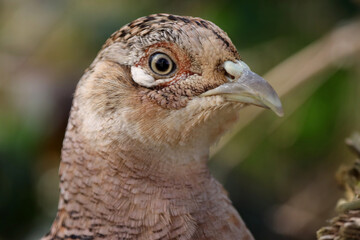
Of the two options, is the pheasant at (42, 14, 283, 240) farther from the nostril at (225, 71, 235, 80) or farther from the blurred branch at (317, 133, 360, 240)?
the blurred branch at (317, 133, 360, 240)

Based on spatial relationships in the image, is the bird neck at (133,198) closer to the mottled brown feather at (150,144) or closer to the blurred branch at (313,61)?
the mottled brown feather at (150,144)

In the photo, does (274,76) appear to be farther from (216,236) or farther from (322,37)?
(216,236)

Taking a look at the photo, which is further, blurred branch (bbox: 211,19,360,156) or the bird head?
blurred branch (bbox: 211,19,360,156)

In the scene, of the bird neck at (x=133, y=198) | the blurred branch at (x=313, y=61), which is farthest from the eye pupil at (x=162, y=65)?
the blurred branch at (x=313, y=61)

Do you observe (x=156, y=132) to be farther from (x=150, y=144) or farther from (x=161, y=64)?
(x=161, y=64)

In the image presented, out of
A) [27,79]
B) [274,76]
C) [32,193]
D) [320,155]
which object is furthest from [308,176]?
[27,79]

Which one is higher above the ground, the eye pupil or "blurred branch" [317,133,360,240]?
the eye pupil

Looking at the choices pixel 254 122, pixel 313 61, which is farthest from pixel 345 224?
pixel 254 122

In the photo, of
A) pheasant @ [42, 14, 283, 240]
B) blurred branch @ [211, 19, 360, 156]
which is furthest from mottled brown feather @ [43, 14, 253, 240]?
blurred branch @ [211, 19, 360, 156]
